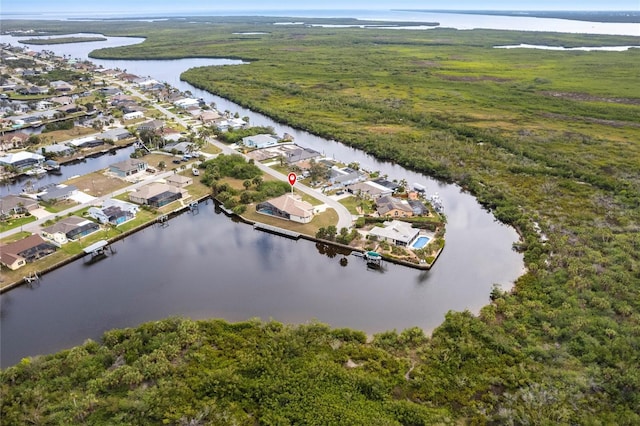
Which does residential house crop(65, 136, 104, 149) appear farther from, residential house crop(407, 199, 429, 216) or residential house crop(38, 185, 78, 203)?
residential house crop(407, 199, 429, 216)

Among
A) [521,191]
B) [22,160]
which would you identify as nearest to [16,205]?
[22,160]

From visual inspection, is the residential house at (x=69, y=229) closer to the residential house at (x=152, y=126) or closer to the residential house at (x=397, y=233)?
the residential house at (x=397, y=233)

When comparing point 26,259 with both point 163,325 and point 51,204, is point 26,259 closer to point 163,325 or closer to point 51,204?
point 51,204

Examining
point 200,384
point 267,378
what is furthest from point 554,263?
point 200,384

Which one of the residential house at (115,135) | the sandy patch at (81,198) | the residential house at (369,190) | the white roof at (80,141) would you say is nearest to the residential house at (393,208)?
the residential house at (369,190)

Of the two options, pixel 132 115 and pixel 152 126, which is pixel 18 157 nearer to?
pixel 152 126

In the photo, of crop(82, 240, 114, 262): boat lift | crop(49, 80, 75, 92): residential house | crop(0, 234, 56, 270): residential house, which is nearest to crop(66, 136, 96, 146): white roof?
crop(0, 234, 56, 270): residential house
